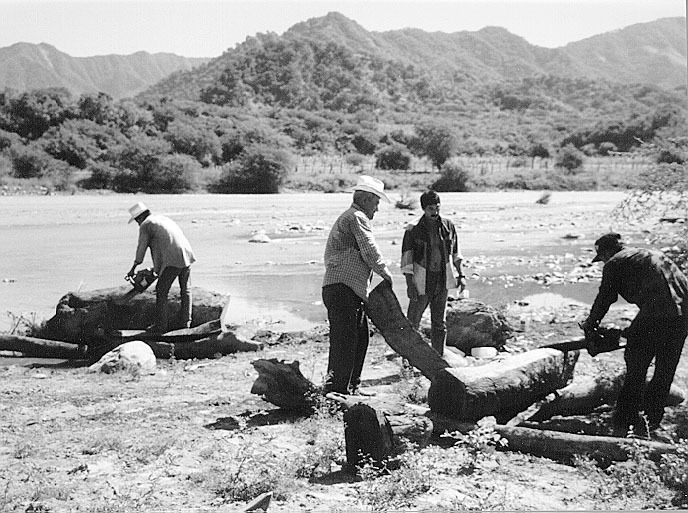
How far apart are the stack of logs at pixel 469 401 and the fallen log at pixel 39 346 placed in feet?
9.10

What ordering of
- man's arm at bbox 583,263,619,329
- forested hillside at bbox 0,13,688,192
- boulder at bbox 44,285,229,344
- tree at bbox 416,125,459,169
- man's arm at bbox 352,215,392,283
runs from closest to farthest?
man's arm at bbox 583,263,619,329 → man's arm at bbox 352,215,392,283 → boulder at bbox 44,285,229,344 → forested hillside at bbox 0,13,688,192 → tree at bbox 416,125,459,169

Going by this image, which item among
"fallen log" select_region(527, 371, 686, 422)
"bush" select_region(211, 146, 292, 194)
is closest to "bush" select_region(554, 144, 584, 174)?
"bush" select_region(211, 146, 292, 194)

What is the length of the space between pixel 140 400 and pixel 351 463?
214cm

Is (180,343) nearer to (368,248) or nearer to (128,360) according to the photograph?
(128,360)

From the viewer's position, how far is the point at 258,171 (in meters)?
27.7

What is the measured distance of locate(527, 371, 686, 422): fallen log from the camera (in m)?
5.18

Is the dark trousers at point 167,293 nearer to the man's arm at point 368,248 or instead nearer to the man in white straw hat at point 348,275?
the man in white straw hat at point 348,275

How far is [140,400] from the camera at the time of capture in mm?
5715

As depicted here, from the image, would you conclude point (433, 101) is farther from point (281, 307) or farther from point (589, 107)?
point (281, 307)

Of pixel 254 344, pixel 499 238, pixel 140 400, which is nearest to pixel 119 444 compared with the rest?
pixel 140 400

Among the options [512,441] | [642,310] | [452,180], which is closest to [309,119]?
[452,180]

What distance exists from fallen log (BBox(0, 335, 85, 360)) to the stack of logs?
277cm

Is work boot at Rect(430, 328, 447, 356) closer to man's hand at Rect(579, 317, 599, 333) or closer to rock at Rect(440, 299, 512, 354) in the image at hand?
rock at Rect(440, 299, 512, 354)

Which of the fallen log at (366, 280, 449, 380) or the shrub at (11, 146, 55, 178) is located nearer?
the fallen log at (366, 280, 449, 380)
